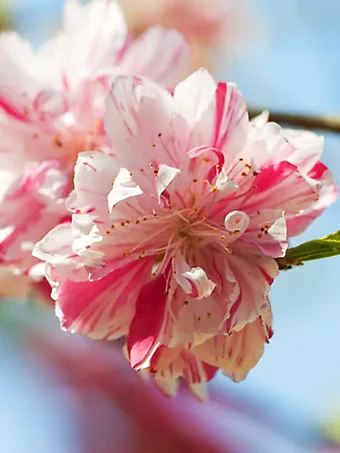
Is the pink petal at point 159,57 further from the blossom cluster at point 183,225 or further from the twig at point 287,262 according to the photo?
the twig at point 287,262

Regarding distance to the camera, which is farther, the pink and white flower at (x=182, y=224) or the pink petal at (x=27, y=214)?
the pink petal at (x=27, y=214)

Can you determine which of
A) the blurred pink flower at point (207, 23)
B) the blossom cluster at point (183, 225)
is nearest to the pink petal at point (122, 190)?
the blossom cluster at point (183, 225)

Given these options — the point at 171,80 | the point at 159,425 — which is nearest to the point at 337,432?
the point at 159,425

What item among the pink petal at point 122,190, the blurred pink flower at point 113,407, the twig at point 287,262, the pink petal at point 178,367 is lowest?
the blurred pink flower at point 113,407

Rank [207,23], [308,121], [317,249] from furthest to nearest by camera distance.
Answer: [207,23], [308,121], [317,249]

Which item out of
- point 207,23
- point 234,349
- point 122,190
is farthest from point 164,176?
point 207,23

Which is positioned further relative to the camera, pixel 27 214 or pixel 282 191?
pixel 27 214

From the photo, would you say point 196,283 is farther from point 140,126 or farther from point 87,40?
point 87,40
